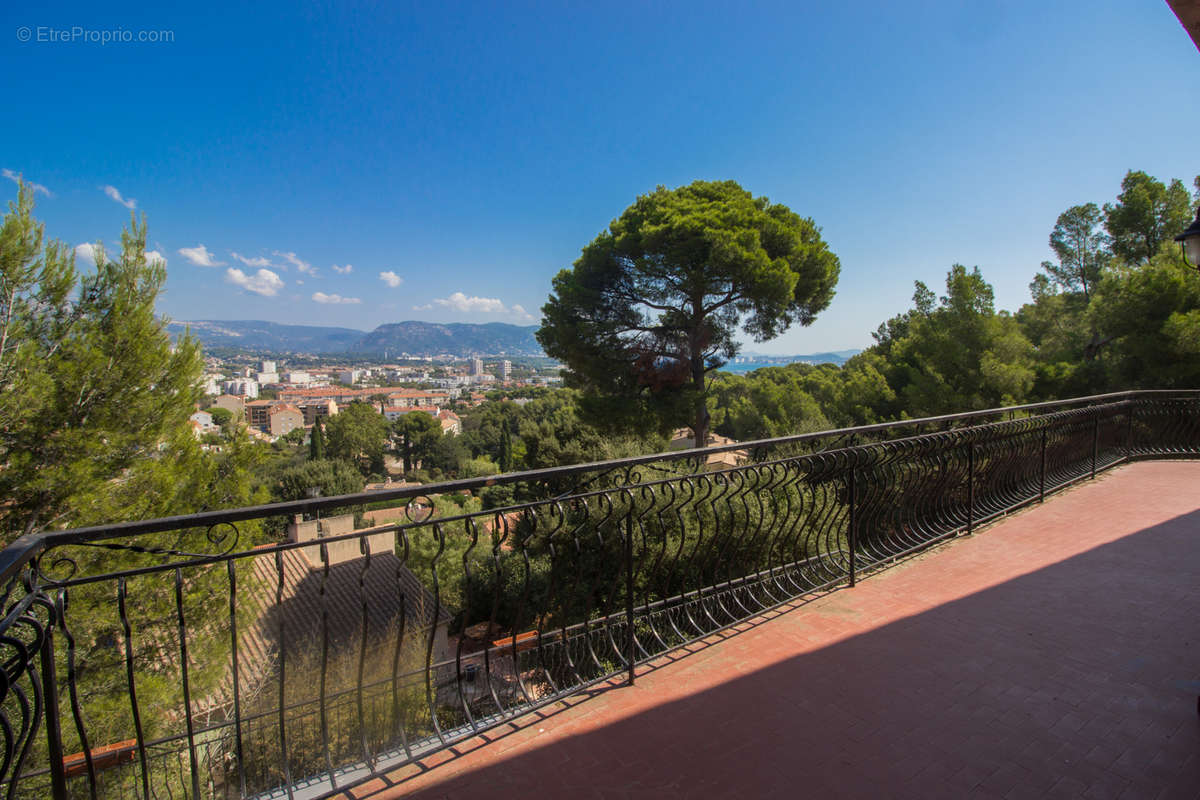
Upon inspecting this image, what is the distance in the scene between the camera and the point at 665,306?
15273 millimetres

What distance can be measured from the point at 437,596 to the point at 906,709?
1847 mm

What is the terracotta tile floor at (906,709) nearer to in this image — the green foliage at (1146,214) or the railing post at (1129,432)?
the railing post at (1129,432)

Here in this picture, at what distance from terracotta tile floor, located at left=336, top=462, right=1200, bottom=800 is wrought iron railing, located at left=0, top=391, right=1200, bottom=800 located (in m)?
0.20

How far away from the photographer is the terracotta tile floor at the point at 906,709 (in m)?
1.71

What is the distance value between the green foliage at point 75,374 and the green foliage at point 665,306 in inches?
368

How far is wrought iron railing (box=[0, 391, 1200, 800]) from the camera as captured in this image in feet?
4.75

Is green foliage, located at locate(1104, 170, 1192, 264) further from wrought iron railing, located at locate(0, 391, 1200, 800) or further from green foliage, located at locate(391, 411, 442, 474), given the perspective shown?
green foliage, located at locate(391, 411, 442, 474)

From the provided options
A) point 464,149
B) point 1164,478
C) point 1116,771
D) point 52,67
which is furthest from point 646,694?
point 464,149

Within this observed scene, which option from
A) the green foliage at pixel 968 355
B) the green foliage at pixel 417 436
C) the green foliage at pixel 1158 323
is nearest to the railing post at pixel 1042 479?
the green foliage at pixel 1158 323

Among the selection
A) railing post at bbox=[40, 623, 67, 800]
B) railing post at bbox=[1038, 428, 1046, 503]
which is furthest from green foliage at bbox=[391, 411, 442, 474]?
railing post at bbox=[40, 623, 67, 800]

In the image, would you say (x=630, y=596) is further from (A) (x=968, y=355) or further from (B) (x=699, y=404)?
(A) (x=968, y=355)

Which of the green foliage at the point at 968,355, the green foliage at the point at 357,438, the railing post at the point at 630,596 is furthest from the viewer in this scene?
the green foliage at the point at 357,438

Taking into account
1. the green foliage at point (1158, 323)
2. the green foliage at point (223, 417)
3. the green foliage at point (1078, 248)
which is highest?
the green foliage at point (1078, 248)

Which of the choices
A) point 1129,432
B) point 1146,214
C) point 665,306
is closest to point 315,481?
point 665,306
